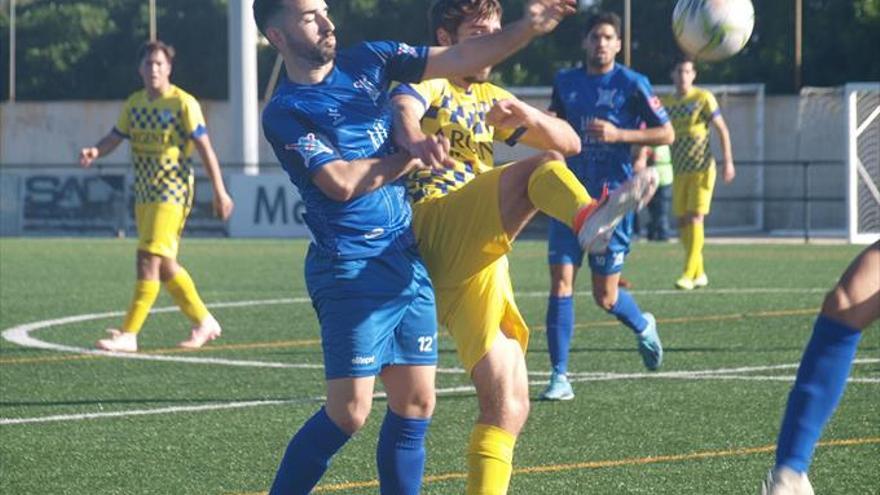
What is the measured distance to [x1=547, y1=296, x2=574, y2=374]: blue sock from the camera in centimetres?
981

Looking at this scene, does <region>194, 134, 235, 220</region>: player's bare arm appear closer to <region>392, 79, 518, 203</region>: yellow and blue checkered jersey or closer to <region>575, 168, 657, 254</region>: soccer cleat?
<region>392, 79, 518, 203</region>: yellow and blue checkered jersey

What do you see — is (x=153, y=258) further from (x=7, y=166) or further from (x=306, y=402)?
(x=7, y=166)

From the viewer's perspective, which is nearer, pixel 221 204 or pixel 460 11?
pixel 460 11

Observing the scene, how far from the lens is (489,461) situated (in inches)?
236

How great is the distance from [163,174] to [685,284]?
6564 millimetres

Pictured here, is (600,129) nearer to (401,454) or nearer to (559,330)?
(559,330)

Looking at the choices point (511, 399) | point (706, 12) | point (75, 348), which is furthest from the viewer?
point (75, 348)

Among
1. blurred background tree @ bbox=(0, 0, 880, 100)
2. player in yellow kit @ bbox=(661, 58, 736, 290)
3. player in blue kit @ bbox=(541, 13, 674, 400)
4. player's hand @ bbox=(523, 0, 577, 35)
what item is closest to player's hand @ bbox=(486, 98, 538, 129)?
player's hand @ bbox=(523, 0, 577, 35)

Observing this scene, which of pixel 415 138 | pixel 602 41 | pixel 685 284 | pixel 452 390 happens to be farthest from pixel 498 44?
pixel 685 284

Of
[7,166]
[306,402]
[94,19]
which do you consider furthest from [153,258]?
[94,19]

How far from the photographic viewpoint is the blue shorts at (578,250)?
998 cm

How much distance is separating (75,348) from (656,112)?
494 centimetres

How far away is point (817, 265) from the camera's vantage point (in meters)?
21.2

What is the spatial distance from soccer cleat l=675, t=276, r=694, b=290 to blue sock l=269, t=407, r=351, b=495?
11872 mm
